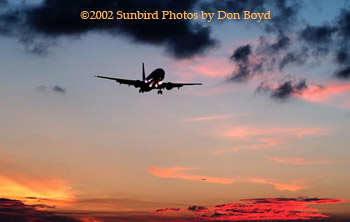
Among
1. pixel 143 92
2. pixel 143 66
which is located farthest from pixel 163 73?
pixel 143 66

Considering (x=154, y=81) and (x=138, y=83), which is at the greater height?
(x=154, y=81)

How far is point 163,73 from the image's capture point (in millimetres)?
109750

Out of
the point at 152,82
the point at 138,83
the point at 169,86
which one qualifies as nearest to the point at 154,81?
the point at 152,82

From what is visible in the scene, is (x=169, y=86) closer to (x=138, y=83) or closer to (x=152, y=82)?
(x=152, y=82)

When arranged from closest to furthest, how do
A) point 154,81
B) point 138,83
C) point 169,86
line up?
point 154,81 → point 138,83 → point 169,86

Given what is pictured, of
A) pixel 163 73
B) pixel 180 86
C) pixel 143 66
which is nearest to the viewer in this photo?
pixel 163 73

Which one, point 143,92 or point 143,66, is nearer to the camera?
point 143,92

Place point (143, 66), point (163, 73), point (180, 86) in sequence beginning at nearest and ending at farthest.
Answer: point (163, 73) → point (180, 86) → point (143, 66)

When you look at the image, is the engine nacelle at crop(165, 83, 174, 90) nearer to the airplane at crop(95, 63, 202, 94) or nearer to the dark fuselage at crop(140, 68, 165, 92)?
the airplane at crop(95, 63, 202, 94)

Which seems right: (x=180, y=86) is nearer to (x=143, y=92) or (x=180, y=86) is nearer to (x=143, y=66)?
(x=143, y=92)

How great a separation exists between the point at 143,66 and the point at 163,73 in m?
60.4

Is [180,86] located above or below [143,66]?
below

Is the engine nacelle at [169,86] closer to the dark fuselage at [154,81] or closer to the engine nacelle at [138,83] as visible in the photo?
the dark fuselage at [154,81]

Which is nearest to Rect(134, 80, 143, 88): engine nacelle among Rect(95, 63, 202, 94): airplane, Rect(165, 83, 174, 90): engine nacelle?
Rect(95, 63, 202, 94): airplane
